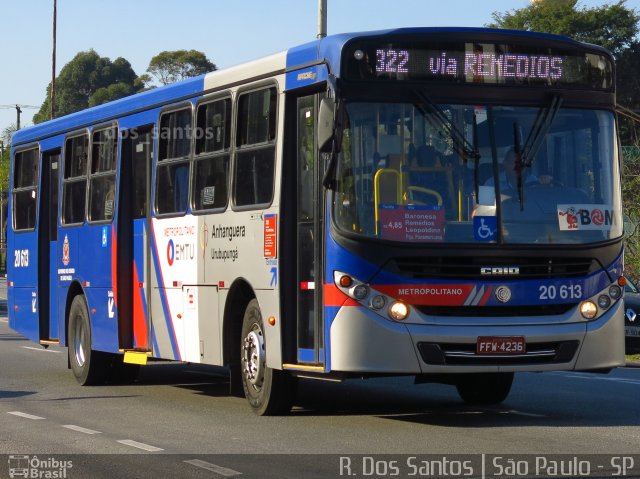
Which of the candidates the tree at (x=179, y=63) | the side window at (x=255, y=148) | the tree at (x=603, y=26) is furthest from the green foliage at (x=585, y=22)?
the side window at (x=255, y=148)

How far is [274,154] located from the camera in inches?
493

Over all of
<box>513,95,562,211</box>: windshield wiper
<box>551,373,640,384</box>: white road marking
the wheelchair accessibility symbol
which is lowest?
<box>551,373,640,384</box>: white road marking

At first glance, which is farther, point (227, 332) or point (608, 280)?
point (227, 332)

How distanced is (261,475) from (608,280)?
13.1ft

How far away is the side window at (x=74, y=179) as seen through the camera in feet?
57.5

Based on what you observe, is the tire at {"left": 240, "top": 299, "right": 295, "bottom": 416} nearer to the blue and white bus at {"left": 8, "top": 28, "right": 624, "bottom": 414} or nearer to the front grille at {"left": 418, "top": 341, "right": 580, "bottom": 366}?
the blue and white bus at {"left": 8, "top": 28, "right": 624, "bottom": 414}

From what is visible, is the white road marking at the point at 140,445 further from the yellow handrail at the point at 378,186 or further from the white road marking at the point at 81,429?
the yellow handrail at the point at 378,186

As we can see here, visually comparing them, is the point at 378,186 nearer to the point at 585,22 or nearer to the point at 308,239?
the point at 308,239

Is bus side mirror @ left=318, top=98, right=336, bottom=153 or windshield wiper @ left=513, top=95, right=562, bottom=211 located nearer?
bus side mirror @ left=318, top=98, right=336, bottom=153

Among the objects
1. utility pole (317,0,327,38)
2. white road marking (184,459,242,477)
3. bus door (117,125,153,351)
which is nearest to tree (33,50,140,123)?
utility pole (317,0,327,38)

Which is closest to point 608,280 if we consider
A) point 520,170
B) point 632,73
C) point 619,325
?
point 619,325

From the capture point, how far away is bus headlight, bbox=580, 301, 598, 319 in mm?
11781

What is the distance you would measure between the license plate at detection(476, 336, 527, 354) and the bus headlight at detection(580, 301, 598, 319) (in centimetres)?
62

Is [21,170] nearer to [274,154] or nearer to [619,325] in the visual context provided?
[274,154]
